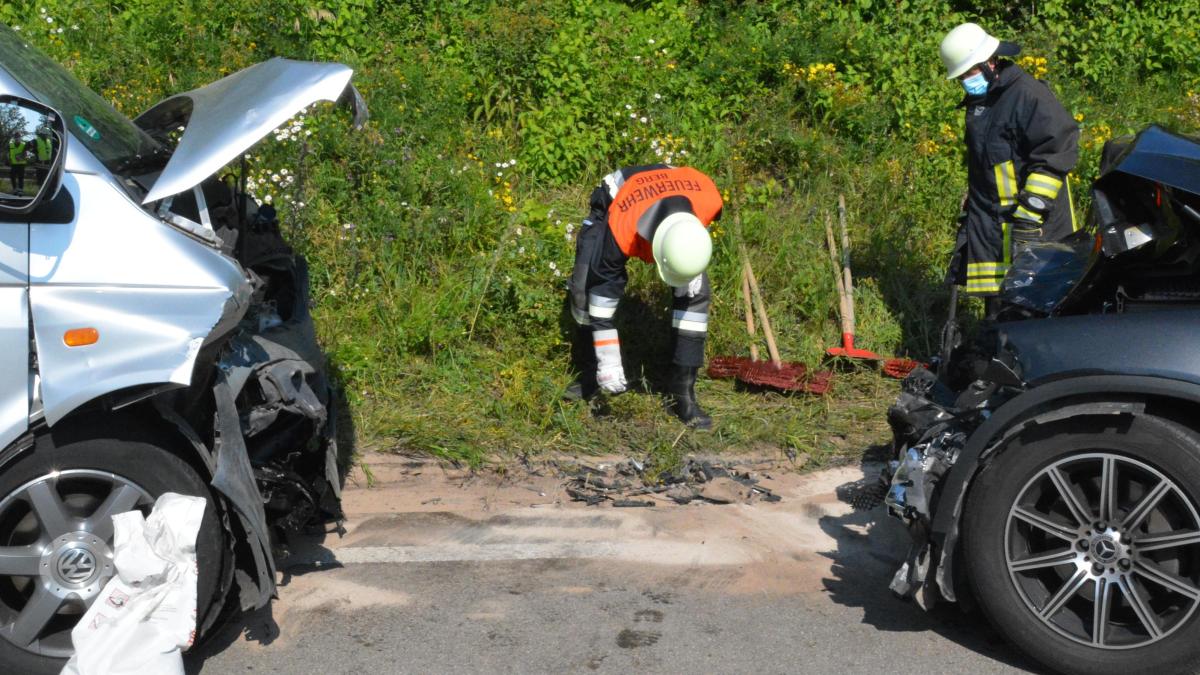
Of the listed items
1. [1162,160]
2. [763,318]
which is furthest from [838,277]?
[1162,160]

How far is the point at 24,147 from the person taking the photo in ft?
11.9

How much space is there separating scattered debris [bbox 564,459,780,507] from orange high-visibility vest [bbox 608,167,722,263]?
115 centimetres

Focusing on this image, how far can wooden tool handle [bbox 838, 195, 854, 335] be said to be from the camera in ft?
25.0

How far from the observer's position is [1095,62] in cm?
996

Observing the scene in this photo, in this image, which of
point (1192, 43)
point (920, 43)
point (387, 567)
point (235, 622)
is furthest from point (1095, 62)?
point (235, 622)

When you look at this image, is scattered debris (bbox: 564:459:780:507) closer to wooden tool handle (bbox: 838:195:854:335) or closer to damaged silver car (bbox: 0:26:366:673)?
wooden tool handle (bbox: 838:195:854:335)

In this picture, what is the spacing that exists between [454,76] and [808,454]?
4.33 m

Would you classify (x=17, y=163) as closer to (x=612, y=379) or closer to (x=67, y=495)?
(x=67, y=495)

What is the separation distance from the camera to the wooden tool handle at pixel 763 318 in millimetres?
7223

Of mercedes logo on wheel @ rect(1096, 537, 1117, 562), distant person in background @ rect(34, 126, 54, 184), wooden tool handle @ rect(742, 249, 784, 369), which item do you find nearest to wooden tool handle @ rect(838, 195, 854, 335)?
wooden tool handle @ rect(742, 249, 784, 369)

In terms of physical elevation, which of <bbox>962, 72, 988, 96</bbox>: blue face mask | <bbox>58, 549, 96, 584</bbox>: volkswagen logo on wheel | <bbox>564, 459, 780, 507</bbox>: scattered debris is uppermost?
<bbox>962, 72, 988, 96</bbox>: blue face mask

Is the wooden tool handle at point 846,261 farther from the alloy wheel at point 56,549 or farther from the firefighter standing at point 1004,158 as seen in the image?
the alloy wheel at point 56,549

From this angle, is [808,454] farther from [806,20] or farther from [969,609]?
[806,20]

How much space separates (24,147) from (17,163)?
0.06 metres
